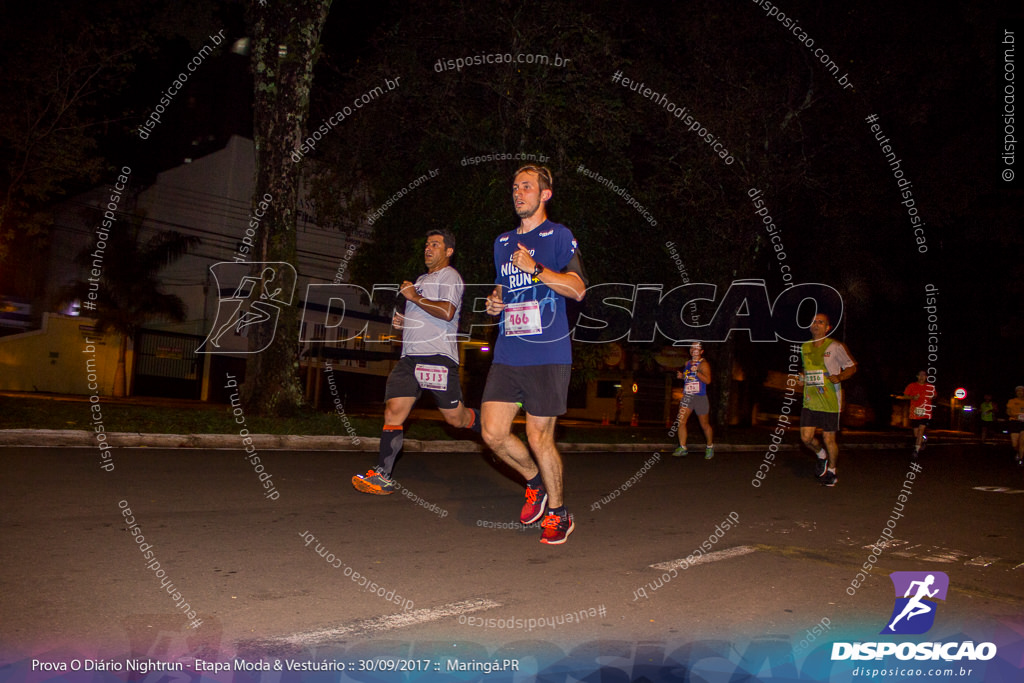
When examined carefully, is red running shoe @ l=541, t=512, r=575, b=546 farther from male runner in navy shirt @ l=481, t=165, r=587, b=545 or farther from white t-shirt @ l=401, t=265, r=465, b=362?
white t-shirt @ l=401, t=265, r=465, b=362

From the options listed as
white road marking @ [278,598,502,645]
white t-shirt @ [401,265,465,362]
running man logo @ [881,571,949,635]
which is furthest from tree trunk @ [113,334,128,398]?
running man logo @ [881,571,949,635]

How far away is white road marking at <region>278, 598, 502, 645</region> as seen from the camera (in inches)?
130

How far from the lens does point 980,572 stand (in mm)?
5043

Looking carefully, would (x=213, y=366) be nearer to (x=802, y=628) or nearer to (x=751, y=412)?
(x=751, y=412)

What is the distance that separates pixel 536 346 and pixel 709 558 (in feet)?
5.39

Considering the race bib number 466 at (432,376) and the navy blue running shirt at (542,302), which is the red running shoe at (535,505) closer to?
the navy blue running shirt at (542,302)

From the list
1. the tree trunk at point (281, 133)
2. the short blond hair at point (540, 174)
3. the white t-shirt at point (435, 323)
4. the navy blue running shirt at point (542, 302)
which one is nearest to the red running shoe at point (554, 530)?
the navy blue running shirt at point (542, 302)

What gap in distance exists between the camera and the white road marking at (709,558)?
4847 millimetres

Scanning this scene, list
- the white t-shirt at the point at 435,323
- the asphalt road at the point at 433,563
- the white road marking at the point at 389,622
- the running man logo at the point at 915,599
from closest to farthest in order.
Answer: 1. the white road marking at the point at 389,622
2. the asphalt road at the point at 433,563
3. the running man logo at the point at 915,599
4. the white t-shirt at the point at 435,323

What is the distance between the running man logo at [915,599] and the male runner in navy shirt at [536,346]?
1924 mm

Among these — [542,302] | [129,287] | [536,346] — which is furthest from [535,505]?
[129,287]

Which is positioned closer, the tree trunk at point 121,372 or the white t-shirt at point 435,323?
the white t-shirt at point 435,323

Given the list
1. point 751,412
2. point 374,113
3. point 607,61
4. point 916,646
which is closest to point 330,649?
point 916,646

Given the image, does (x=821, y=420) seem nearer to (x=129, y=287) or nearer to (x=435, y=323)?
(x=435, y=323)
